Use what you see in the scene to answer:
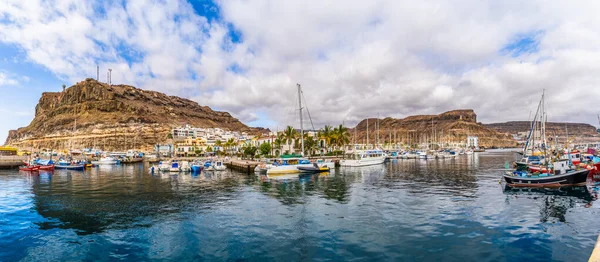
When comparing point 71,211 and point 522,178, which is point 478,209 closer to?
point 522,178

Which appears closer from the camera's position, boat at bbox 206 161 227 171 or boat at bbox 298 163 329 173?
boat at bbox 298 163 329 173

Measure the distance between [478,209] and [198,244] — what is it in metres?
21.8

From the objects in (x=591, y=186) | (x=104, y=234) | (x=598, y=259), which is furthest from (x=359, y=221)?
(x=591, y=186)

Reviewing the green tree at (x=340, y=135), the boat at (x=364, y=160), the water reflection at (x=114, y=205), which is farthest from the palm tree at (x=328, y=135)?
the water reflection at (x=114, y=205)

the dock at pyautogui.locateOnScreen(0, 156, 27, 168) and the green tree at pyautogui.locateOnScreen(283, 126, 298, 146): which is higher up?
the green tree at pyautogui.locateOnScreen(283, 126, 298, 146)

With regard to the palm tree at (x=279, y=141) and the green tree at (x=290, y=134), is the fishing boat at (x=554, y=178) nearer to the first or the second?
the green tree at (x=290, y=134)

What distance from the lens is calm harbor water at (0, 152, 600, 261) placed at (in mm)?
15391

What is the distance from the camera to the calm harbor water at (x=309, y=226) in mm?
15391

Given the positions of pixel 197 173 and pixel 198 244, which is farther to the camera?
pixel 197 173

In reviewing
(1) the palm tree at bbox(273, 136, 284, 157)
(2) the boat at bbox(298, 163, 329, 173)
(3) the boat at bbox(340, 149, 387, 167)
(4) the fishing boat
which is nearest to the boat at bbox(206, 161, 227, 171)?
(2) the boat at bbox(298, 163, 329, 173)

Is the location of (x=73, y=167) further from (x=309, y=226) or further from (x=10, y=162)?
(x=309, y=226)

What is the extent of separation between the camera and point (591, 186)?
35.3 m

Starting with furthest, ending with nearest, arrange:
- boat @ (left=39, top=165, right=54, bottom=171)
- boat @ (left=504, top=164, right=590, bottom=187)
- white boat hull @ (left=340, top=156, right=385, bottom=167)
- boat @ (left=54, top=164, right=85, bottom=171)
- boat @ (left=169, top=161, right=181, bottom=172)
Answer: boat @ (left=54, top=164, right=85, bottom=171) < white boat hull @ (left=340, top=156, right=385, bottom=167) < boat @ (left=39, top=165, right=54, bottom=171) < boat @ (left=169, top=161, right=181, bottom=172) < boat @ (left=504, top=164, right=590, bottom=187)

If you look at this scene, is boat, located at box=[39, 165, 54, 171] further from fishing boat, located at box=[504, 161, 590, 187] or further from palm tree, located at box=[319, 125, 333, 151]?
fishing boat, located at box=[504, 161, 590, 187]
